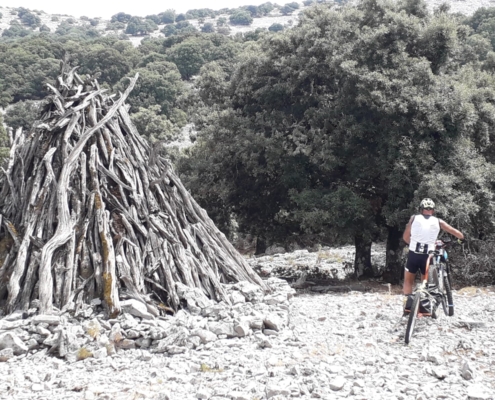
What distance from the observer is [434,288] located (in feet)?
22.7

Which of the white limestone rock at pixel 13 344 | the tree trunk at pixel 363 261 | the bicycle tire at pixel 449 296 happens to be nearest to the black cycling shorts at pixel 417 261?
the bicycle tire at pixel 449 296

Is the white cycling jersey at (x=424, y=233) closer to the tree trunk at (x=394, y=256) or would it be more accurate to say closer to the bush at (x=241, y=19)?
the tree trunk at (x=394, y=256)

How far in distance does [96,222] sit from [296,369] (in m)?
3.76

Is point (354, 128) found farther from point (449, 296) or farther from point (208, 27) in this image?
point (208, 27)

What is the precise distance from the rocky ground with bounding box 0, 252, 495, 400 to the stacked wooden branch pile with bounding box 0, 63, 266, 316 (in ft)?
1.43

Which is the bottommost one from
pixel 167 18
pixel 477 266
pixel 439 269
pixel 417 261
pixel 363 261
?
pixel 363 261

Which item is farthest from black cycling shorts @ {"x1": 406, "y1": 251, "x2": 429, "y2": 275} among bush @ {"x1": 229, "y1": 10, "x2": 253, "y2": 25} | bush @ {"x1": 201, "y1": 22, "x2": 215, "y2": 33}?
bush @ {"x1": 229, "y1": 10, "x2": 253, "y2": 25}

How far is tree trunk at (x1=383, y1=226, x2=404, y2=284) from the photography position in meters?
14.2

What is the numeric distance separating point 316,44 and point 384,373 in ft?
34.5

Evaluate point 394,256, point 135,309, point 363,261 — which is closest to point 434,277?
point 135,309

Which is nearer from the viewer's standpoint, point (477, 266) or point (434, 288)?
point (434, 288)

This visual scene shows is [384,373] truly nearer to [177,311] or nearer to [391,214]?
[177,311]

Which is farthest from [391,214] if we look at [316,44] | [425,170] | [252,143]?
[316,44]

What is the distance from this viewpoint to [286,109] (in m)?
15.0
